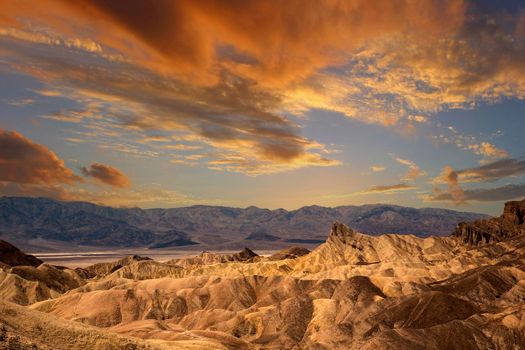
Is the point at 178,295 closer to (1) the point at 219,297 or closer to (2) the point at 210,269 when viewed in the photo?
(1) the point at 219,297

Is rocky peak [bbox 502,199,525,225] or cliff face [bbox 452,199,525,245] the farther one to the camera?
rocky peak [bbox 502,199,525,225]

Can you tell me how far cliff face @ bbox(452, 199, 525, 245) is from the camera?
172 metres

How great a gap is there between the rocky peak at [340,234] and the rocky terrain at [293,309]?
62.4ft

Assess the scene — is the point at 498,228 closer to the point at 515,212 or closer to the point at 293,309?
the point at 515,212

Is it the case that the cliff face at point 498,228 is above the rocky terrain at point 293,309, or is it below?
above

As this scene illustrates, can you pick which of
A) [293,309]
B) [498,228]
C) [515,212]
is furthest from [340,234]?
[293,309]

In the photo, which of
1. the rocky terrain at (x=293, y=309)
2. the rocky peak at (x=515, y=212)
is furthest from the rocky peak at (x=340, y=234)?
the rocky peak at (x=515, y=212)

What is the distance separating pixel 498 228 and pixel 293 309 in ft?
402

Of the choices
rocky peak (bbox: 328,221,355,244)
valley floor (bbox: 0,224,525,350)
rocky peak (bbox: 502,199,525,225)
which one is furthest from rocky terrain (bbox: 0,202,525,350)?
rocky peak (bbox: 502,199,525,225)

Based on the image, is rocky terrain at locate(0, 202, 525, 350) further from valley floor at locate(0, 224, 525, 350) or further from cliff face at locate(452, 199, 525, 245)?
cliff face at locate(452, 199, 525, 245)

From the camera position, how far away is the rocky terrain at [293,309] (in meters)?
51.6

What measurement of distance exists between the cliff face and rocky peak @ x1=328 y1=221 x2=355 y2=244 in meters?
43.9

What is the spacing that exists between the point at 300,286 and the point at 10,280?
258ft

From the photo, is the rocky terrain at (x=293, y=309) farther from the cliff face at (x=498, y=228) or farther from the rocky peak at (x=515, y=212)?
the rocky peak at (x=515, y=212)
